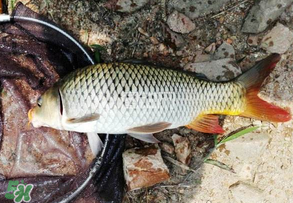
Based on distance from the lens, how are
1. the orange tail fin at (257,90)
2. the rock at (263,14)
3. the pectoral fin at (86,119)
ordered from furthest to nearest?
the rock at (263,14)
the orange tail fin at (257,90)
the pectoral fin at (86,119)

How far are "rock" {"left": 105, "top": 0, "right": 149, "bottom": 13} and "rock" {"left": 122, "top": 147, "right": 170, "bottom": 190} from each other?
3.86 feet

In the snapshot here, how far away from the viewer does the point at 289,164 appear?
313 centimetres

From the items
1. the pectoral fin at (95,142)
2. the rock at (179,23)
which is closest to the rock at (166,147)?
the pectoral fin at (95,142)

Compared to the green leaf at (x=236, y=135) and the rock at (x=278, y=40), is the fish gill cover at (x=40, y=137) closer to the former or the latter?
the green leaf at (x=236, y=135)

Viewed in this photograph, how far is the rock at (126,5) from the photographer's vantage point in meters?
3.11

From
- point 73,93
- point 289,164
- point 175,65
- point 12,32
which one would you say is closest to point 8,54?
point 12,32

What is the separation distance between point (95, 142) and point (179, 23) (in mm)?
1176

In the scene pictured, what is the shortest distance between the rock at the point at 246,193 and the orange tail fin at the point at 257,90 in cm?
62

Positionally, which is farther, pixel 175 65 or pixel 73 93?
pixel 175 65

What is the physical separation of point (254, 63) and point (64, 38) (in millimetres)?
1551

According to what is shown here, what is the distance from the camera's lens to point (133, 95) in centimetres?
266

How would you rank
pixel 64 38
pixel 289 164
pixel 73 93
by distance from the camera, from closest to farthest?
pixel 73 93
pixel 64 38
pixel 289 164

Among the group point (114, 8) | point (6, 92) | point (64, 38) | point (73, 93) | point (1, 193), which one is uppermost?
point (114, 8)

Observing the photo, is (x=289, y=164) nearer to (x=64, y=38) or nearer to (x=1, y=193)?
(x=64, y=38)
